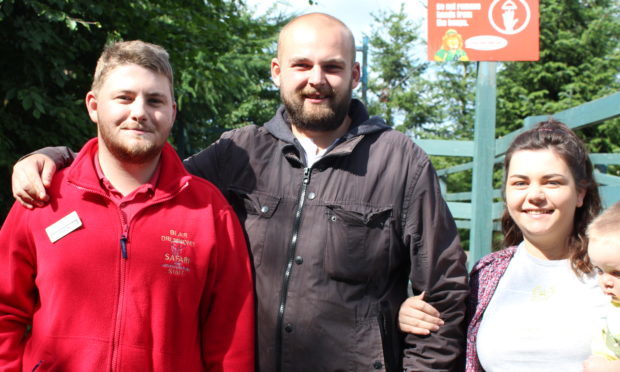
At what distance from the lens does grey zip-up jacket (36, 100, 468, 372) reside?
241cm

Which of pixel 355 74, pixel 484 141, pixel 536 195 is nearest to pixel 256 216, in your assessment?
pixel 355 74

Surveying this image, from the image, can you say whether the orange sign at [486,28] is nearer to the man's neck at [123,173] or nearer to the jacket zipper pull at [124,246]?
the man's neck at [123,173]

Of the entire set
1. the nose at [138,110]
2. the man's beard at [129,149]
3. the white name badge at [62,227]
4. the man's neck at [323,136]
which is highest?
the nose at [138,110]

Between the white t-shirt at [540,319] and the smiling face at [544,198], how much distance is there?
4.5 inches

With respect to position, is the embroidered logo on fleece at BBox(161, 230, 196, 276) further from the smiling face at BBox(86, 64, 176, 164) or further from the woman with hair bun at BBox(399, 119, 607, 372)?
the woman with hair bun at BBox(399, 119, 607, 372)

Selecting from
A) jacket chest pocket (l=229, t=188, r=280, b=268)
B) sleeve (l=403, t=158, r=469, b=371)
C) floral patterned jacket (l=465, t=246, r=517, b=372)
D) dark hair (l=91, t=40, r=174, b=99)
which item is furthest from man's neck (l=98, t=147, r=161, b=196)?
floral patterned jacket (l=465, t=246, r=517, b=372)

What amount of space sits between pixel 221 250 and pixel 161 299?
29 centimetres

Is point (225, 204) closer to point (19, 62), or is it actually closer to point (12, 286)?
point (12, 286)

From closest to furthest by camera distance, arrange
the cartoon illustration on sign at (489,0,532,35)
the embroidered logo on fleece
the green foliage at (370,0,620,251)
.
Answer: the embroidered logo on fleece < the cartoon illustration on sign at (489,0,532,35) < the green foliage at (370,0,620,251)

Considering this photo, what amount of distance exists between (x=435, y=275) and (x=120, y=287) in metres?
1.14

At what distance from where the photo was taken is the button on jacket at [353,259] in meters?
2.41

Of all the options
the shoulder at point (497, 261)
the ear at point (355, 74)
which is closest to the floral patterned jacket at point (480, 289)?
the shoulder at point (497, 261)

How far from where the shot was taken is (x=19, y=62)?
5.64m

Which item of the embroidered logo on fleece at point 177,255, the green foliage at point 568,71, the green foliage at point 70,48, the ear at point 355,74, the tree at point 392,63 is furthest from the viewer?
the tree at point 392,63
